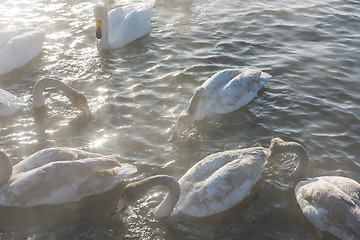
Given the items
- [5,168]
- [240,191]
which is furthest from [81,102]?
[240,191]

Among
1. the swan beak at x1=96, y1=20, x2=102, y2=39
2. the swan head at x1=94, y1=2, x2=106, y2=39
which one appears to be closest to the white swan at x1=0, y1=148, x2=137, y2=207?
the swan beak at x1=96, y1=20, x2=102, y2=39

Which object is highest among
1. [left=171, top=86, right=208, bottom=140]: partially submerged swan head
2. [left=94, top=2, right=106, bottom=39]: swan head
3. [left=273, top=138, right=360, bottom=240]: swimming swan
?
[left=94, top=2, right=106, bottom=39]: swan head

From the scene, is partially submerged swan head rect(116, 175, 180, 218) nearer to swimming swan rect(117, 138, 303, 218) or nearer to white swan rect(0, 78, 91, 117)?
swimming swan rect(117, 138, 303, 218)

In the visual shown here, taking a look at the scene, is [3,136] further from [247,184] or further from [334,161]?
[334,161]

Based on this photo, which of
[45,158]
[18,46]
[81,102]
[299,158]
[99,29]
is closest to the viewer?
[45,158]

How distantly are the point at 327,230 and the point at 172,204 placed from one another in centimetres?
273

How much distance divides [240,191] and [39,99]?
5875 mm

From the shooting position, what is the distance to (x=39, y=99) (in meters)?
11.4

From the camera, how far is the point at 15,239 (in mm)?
7594

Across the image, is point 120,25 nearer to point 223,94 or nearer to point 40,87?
point 40,87

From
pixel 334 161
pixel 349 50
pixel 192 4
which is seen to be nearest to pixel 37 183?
pixel 334 161

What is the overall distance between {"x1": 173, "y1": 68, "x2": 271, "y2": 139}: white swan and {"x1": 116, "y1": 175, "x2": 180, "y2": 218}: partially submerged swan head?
2.55 m

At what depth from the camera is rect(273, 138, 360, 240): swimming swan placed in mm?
7559

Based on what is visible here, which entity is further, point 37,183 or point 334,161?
point 334,161
